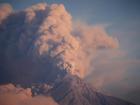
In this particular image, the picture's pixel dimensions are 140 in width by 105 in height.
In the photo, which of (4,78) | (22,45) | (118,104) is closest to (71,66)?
(22,45)

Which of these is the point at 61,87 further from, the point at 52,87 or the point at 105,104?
the point at 105,104

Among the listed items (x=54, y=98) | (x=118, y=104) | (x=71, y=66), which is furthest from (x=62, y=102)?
(x=71, y=66)

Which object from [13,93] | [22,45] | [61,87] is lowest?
[13,93]

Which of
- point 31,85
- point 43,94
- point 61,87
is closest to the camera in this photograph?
point 31,85

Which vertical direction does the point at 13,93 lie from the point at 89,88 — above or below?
below

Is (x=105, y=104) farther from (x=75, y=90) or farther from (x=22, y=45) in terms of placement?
(x=22, y=45)

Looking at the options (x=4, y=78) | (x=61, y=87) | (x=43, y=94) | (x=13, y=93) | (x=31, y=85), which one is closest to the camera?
(x=13, y=93)

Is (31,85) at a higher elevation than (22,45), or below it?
below

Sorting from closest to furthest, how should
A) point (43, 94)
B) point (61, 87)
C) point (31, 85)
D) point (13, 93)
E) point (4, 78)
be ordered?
1. point (13, 93)
2. point (4, 78)
3. point (31, 85)
4. point (43, 94)
5. point (61, 87)

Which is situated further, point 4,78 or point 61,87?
point 61,87
